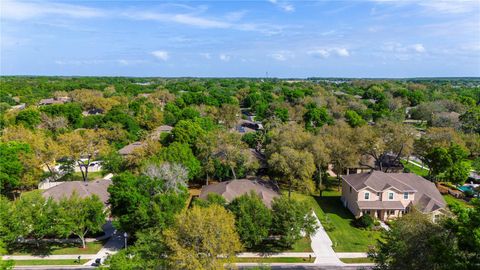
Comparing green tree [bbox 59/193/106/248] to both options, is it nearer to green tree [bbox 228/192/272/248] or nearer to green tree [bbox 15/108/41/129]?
green tree [bbox 228/192/272/248]

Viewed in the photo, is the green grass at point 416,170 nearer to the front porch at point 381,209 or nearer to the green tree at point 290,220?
the front porch at point 381,209

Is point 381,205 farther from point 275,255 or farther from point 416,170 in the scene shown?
point 416,170

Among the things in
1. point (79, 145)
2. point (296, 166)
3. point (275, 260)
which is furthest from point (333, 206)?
point (79, 145)

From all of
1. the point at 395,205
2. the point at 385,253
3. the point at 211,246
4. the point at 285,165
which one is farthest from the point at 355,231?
the point at 211,246

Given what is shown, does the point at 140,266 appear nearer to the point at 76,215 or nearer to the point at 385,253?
the point at 76,215

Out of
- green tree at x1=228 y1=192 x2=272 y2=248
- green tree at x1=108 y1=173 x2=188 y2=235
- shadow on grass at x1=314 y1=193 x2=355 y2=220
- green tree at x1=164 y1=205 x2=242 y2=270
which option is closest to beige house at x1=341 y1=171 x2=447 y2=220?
shadow on grass at x1=314 y1=193 x2=355 y2=220

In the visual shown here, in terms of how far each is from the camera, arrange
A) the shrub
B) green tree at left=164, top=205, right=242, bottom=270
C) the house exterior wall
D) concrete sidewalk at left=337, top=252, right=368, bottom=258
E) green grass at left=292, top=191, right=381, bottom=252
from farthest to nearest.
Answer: the house exterior wall < the shrub < green grass at left=292, top=191, right=381, bottom=252 < concrete sidewalk at left=337, top=252, right=368, bottom=258 < green tree at left=164, top=205, right=242, bottom=270
